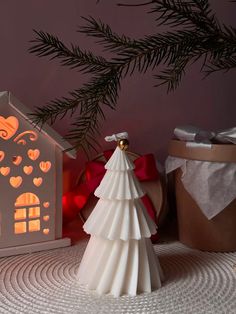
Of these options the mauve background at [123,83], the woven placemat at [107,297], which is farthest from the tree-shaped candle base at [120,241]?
the mauve background at [123,83]

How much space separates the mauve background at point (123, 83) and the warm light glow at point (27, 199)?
155mm

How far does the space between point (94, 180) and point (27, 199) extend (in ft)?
0.43

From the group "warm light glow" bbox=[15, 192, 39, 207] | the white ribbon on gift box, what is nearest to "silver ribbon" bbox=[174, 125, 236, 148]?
the white ribbon on gift box

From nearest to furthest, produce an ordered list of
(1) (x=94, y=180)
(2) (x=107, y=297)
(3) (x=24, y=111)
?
1. (2) (x=107, y=297)
2. (3) (x=24, y=111)
3. (1) (x=94, y=180)

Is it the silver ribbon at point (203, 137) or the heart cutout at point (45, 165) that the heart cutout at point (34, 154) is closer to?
the heart cutout at point (45, 165)

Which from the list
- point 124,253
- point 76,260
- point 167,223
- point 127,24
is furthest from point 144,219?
point 127,24

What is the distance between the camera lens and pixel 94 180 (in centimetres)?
79

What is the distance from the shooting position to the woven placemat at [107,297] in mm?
522

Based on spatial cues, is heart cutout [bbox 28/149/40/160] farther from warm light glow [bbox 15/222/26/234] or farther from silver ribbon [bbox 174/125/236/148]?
silver ribbon [bbox 174/125/236/148]

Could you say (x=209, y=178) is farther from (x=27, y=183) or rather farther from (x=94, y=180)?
(x=27, y=183)

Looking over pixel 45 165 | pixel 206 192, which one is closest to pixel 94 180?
pixel 45 165

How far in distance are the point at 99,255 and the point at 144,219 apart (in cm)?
8

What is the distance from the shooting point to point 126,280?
1.84ft

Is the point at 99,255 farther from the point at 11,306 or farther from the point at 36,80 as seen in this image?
the point at 36,80
